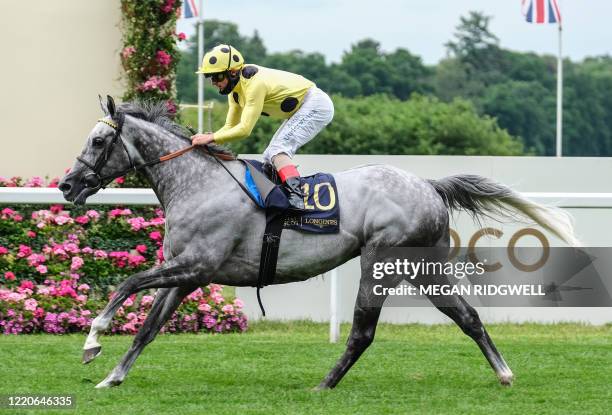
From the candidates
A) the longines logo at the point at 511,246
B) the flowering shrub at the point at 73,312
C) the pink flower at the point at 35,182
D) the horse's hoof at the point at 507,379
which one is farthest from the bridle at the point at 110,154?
the longines logo at the point at 511,246

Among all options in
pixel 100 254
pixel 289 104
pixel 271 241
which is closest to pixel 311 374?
pixel 271 241

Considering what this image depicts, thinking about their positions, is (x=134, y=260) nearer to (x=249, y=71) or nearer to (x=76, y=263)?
(x=76, y=263)

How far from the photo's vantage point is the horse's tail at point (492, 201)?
7223mm

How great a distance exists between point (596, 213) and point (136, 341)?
4.87m

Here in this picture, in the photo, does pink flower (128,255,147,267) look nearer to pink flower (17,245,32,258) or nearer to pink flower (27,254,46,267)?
pink flower (27,254,46,267)

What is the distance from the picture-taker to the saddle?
21.8 ft

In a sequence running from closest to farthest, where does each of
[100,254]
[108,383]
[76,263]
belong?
[108,383], [76,263], [100,254]

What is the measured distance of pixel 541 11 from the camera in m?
21.2

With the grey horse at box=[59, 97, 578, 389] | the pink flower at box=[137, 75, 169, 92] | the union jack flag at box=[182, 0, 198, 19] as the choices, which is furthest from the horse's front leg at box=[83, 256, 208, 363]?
the union jack flag at box=[182, 0, 198, 19]

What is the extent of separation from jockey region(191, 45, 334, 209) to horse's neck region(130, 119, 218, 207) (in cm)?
14

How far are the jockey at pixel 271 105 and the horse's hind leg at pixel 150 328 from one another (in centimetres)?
87

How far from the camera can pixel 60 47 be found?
10.8 meters

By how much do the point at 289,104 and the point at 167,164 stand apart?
809 mm

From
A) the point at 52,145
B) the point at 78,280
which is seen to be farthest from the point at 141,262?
the point at 52,145
